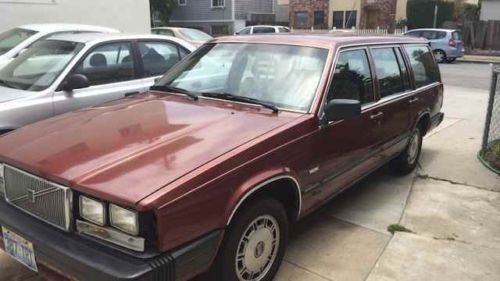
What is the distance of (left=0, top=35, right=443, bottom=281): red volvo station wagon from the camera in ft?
8.16

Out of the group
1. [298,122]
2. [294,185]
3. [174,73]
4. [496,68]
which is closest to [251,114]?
[298,122]

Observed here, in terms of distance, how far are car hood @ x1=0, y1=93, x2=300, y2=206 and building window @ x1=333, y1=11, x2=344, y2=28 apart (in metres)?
33.5

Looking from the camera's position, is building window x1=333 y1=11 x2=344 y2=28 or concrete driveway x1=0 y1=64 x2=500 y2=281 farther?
building window x1=333 y1=11 x2=344 y2=28

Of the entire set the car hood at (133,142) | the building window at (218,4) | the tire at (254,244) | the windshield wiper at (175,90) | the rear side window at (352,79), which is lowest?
the tire at (254,244)

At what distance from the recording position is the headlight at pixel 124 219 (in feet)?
7.95

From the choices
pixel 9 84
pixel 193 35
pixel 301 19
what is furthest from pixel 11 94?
pixel 301 19

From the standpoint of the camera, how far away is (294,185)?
3.42 m

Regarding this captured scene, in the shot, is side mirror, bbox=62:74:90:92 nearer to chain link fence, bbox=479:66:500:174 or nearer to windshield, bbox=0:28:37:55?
windshield, bbox=0:28:37:55

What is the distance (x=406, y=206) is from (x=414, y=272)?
4.61 ft

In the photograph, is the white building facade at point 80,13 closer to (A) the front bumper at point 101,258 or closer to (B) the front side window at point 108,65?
(B) the front side window at point 108,65

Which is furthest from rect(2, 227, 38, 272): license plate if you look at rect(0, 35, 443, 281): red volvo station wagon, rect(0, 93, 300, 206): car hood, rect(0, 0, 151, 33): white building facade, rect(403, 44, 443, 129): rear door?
rect(0, 0, 151, 33): white building facade

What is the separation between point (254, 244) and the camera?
10.3ft

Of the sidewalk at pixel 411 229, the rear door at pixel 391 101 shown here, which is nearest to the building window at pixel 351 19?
the sidewalk at pixel 411 229

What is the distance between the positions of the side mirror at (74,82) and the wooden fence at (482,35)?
93.2ft
